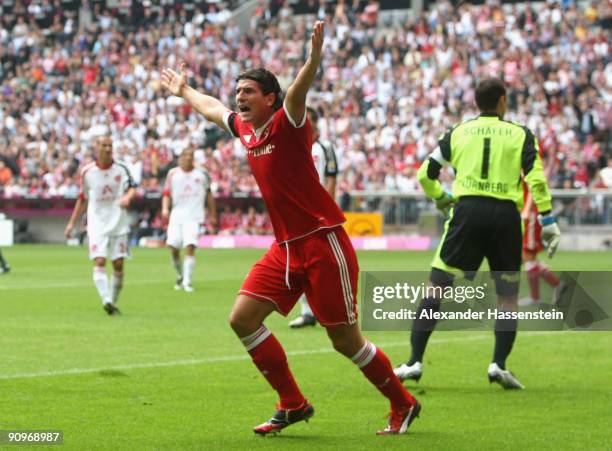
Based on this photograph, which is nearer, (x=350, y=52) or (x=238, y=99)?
(x=238, y=99)

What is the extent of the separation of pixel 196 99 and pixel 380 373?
222cm

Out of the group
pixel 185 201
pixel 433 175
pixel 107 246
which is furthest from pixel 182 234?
pixel 433 175

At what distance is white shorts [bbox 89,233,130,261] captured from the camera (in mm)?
17000

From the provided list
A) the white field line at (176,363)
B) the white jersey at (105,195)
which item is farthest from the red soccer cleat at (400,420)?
the white jersey at (105,195)

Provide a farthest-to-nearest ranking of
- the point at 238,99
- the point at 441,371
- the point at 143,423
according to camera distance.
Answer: the point at 441,371 < the point at 143,423 < the point at 238,99

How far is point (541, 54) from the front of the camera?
35656mm

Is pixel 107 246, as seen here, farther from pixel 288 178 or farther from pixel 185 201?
pixel 288 178

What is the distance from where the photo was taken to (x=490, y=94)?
10.1 m

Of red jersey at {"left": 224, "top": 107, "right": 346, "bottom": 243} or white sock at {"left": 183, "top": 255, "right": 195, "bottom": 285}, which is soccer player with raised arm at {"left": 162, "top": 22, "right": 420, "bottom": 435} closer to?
red jersey at {"left": 224, "top": 107, "right": 346, "bottom": 243}

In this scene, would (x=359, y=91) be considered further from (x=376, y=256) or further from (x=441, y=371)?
(x=441, y=371)

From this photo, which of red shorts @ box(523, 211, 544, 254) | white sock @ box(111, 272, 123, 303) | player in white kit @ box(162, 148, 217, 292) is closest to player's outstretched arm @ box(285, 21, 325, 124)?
white sock @ box(111, 272, 123, 303)

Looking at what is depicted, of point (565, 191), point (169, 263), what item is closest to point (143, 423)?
point (169, 263)

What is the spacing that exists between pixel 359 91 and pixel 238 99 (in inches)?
1258

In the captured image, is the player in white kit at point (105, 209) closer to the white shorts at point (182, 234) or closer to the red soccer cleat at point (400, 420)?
the white shorts at point (182, 234)
